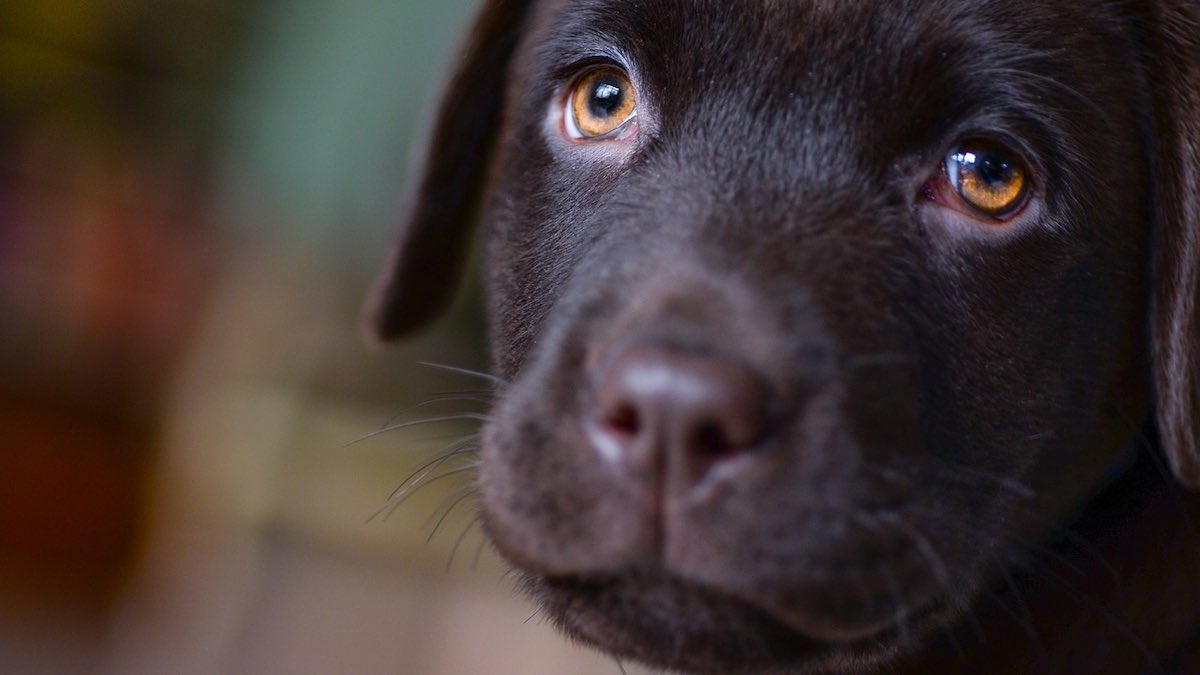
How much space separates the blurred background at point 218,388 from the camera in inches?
163

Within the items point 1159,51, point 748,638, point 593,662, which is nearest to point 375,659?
point 593,662

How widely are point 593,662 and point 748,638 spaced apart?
10.0ft

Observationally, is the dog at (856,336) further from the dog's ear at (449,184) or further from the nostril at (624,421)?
the dog's ear at (449,184)

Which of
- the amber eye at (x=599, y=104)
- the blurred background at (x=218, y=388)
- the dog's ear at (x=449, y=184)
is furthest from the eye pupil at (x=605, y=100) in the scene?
the blurred background at (x=218, y=388)

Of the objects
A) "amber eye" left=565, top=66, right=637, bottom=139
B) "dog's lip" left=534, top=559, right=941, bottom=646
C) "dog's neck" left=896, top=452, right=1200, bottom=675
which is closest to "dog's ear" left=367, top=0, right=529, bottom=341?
"amber eye" left=565, top=66, right=637, bottom=139

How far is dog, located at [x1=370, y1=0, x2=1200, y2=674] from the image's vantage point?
111 cm

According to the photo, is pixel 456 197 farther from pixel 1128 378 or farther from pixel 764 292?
pixel 1128 378

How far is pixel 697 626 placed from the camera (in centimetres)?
118

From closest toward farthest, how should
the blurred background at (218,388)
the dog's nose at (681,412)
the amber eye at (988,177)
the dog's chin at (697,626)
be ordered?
1. the dog's nose at (681,412)
2. the dog's chin at (697,626)
3. the amber eye at (988,177)
4. the blurred background at (218,388)

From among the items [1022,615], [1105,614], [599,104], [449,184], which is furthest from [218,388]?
[1105,614]

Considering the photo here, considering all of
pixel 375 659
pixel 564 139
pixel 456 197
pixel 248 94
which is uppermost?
pixel 564 139

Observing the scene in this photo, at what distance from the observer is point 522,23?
6.55 feet

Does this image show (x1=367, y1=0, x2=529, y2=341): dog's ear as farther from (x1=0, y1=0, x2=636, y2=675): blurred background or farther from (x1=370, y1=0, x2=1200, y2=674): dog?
(x1=0, y1=0, x2=636, y2=675): blurred background

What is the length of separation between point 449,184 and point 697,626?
1.17m
